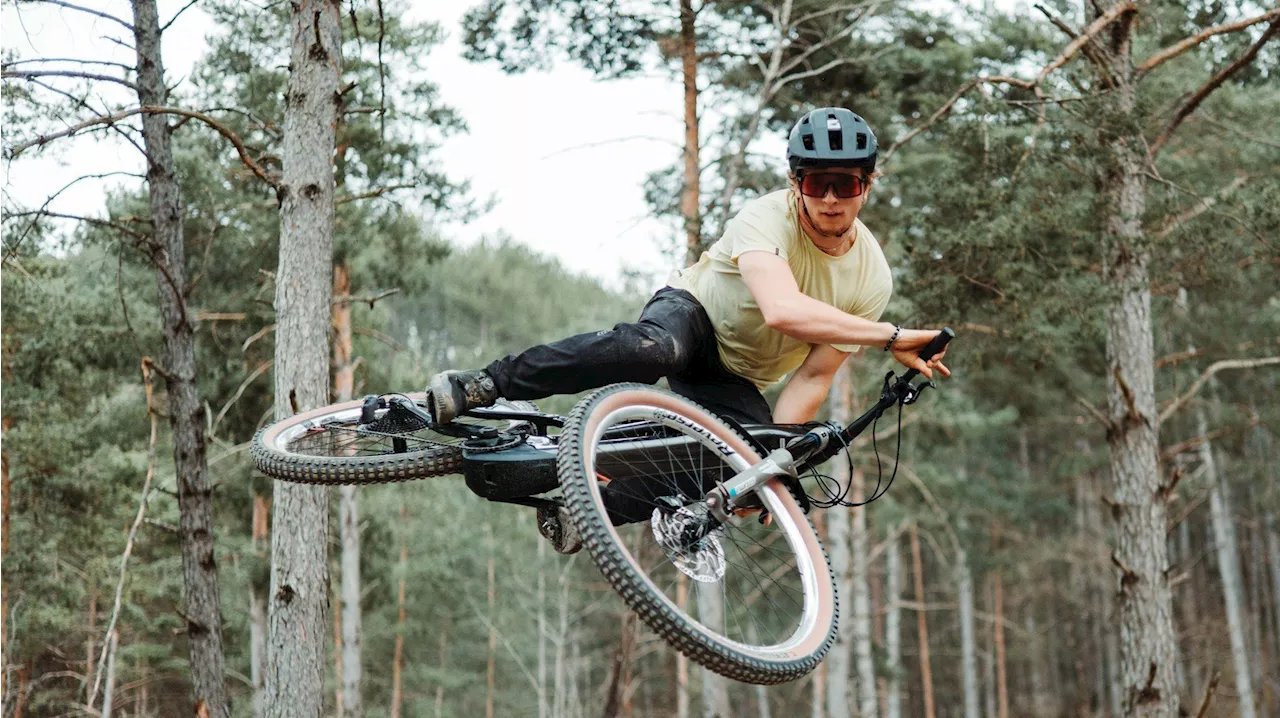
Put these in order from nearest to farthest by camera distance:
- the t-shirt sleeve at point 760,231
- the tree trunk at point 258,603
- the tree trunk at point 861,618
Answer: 1. the t-shirt sleeve at point 760,231
2. the tree trunk at point 258,603
3. the tree trunk at point 861,618

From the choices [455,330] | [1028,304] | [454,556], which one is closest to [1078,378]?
[1028,304]

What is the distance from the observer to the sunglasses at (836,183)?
3.85 m

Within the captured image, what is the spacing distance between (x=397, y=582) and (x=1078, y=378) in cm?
1667

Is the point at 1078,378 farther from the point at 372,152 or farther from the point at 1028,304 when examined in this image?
the point at 372,152

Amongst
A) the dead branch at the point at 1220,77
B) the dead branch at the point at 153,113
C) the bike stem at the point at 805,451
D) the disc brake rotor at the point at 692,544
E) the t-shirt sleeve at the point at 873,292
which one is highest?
the dead branch at the point at 1220,77

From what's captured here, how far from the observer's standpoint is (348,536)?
1516 cm

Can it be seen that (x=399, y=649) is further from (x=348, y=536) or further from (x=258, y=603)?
(x=348, y=536)

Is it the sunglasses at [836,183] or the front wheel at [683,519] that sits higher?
the sunglasses at [836,183]

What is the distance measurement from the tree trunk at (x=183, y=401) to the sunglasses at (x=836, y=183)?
17.9 feet

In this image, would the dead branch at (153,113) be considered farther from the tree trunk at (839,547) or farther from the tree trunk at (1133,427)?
the tree trunk at (839,547)

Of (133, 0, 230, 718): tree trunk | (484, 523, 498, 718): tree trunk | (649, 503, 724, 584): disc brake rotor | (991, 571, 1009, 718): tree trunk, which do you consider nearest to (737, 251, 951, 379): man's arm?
(649, 503, 724, 584): disc brake rotor

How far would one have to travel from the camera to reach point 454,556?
28078 mm

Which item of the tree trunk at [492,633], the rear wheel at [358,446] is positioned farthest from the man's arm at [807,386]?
the tree trunk at [492,633]

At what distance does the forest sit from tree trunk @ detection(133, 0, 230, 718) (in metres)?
0.03
